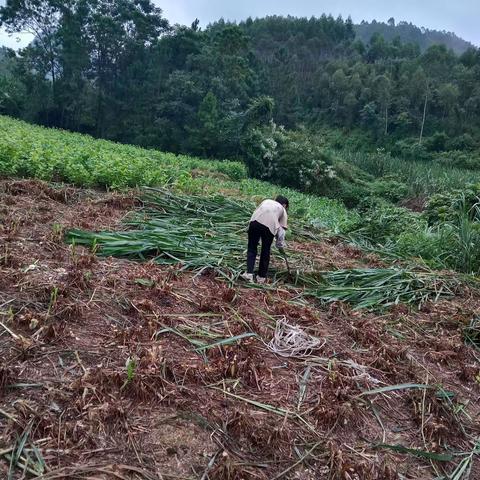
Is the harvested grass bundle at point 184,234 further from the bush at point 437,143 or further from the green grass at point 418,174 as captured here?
the bush at point 437,143

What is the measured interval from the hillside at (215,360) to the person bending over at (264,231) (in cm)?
21

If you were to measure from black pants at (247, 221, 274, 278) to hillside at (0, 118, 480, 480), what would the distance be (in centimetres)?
21

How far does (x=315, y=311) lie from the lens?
4.30 m

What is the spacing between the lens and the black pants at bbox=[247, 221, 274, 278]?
15.3 feet

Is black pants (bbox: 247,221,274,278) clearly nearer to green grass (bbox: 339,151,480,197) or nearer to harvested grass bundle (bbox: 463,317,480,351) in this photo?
harvested grass bundle (bbox: 463,317,480,351)

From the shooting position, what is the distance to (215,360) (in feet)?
10.5

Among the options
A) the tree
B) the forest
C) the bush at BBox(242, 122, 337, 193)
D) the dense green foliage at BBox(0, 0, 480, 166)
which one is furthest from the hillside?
the tree

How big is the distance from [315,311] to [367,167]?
24608mm

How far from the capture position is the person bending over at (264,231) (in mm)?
4633

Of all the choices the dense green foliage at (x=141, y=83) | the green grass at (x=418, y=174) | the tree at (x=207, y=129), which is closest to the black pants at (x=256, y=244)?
the green grass at (x=418, y=174)

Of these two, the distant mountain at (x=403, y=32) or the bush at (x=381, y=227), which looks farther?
the distant mountain at (x=403, y=32)

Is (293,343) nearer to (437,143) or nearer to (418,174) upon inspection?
(418,174)

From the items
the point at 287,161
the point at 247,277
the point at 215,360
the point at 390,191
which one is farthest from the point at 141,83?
the point at 215,360

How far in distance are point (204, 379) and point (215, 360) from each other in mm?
234
